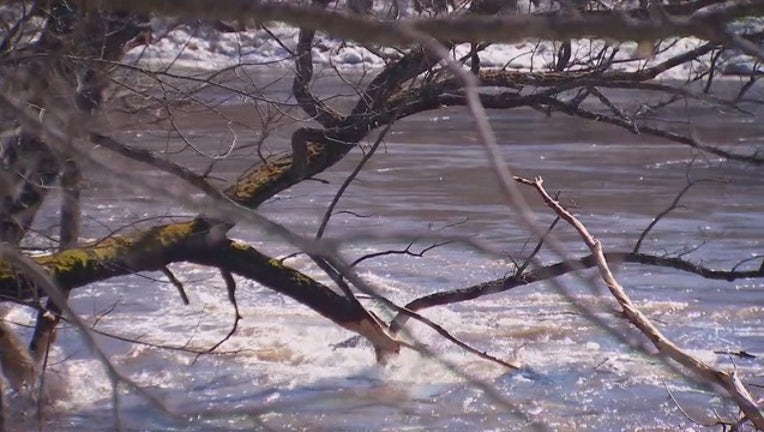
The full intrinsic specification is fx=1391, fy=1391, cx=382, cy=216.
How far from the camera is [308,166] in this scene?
739 cm

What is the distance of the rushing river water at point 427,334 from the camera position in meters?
7.97

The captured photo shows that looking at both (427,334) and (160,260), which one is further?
(427,334)

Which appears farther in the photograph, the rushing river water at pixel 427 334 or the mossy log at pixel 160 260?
the rushing river water at pixel 427 334

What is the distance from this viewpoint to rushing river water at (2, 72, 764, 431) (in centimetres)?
797

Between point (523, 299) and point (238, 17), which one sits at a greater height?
point (238, 17)

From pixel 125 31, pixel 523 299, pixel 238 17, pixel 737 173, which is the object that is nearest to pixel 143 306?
pixel 523 299

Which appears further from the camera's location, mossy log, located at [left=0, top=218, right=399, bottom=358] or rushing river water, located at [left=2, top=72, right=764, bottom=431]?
rushing river water, located at [left=2, top=72, right=764, bottom=431]

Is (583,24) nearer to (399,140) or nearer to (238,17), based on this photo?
(238,17)

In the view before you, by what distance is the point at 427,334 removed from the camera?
9875 millimetres

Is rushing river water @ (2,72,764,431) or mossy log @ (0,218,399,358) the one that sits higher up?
mossy log @ (0,218,399,358)

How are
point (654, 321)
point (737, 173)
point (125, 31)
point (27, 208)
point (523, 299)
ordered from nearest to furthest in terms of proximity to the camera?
point (27, 208) → point (125, 31) → point (654, 321) → point (523, 299) → point (737, 173)

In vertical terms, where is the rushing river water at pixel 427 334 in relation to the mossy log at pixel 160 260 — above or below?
below

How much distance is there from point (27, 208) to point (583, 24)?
A: 4462 millimetres

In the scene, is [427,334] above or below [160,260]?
below
